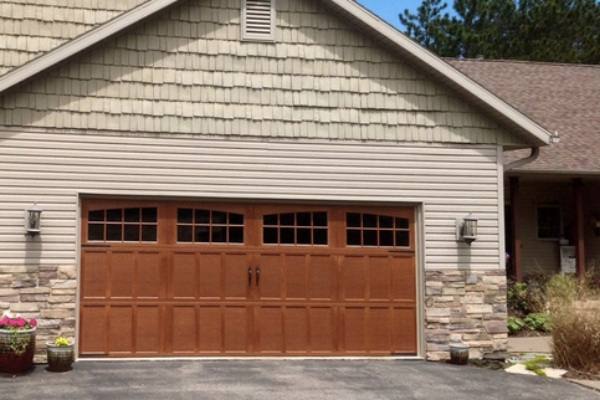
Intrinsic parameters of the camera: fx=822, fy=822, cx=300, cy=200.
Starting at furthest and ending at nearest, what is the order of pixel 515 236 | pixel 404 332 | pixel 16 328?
1. pixel 515 236
2. pixel 404 332
3. pixel 16 328

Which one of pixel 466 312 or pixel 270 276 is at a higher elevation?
pixel 270 276

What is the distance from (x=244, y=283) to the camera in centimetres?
1156

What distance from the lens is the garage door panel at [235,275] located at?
1152 centimetres

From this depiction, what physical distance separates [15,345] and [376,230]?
5182 millimetres

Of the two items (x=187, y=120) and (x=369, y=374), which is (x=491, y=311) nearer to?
(x=369, y=374)

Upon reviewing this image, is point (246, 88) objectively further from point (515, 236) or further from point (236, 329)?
point (515, 236)

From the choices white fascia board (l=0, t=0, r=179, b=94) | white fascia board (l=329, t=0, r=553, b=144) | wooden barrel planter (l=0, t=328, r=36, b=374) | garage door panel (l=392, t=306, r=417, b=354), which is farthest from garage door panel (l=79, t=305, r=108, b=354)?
white fascia board (l=329, t=0, r=553, b=144)

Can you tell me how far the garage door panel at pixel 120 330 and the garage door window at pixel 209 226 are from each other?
123 centimetres

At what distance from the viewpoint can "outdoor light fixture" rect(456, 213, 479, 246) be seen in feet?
38.8

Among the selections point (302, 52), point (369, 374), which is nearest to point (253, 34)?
point (302, 52)

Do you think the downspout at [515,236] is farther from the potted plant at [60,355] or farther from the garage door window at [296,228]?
the potted plant at [60,355]

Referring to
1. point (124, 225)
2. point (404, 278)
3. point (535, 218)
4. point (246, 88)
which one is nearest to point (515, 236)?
point (535, 218)

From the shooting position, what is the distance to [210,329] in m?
11.4

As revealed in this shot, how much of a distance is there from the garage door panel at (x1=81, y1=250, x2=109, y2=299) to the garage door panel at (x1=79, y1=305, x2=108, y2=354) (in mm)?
181
